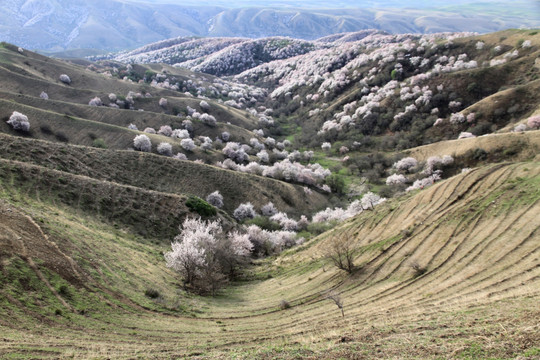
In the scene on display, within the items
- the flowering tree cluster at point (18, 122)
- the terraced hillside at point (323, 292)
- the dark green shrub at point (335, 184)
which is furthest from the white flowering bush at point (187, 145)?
the terraced hillside at point (323, 292)

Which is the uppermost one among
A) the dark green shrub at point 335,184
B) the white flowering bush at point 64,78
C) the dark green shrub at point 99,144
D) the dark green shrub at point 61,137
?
the white flowering bush at point 64,78

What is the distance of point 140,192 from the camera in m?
42.9

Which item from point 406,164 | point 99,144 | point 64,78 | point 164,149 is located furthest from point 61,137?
point 406,164

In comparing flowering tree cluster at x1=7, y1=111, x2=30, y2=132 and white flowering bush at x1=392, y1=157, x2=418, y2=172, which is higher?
flowering tree cluster at x1=7, y1=111, x2=30, y2=132

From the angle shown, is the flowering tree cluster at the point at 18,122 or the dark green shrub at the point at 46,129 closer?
the flowering tree cluster at the point at 18,122

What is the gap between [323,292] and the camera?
77.9 ft

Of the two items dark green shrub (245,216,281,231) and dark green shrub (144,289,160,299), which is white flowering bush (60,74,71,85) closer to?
dark green shrub (245,216,281,231)

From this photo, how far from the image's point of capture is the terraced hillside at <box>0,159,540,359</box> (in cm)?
1299

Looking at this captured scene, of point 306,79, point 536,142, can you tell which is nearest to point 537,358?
point 536,142

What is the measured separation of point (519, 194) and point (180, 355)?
83.3 ft

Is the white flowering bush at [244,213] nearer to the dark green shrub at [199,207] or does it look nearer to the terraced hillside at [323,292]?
the dark green shrub at [199,207]

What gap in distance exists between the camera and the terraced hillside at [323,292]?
42.6 feet

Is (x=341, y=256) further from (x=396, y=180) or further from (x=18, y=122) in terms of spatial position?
(x=18, y=122)

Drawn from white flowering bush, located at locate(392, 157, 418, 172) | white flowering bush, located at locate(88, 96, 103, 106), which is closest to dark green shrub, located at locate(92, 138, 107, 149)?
white flowering bush, located at locate(88, 96, 103, 106)
